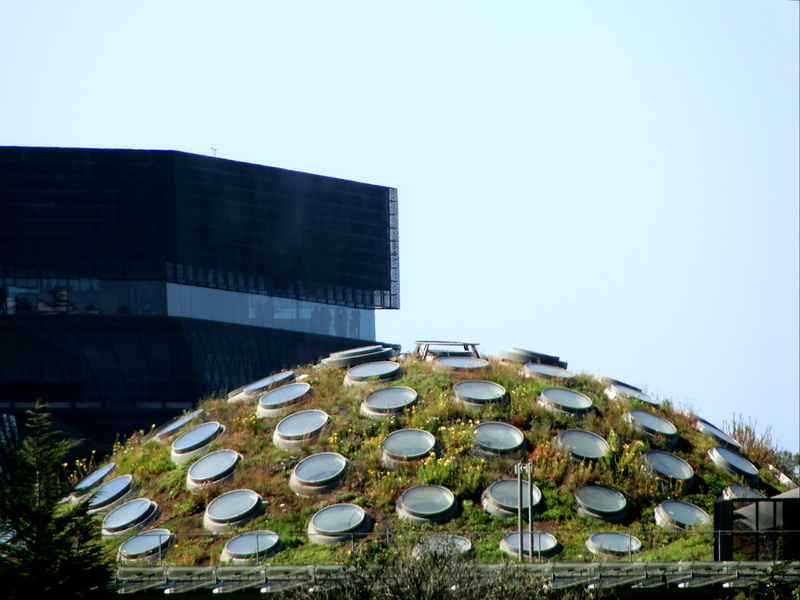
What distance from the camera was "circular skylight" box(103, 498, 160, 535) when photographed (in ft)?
111

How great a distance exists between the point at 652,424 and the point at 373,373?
8.96 metres

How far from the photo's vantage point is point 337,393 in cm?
3894

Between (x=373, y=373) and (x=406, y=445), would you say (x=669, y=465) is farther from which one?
(x=373, y=373)

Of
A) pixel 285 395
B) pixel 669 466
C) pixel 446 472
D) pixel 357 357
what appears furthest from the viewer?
pixel 357 357

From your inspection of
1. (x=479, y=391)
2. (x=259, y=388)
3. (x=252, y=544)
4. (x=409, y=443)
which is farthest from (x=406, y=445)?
(x=259, y=388)

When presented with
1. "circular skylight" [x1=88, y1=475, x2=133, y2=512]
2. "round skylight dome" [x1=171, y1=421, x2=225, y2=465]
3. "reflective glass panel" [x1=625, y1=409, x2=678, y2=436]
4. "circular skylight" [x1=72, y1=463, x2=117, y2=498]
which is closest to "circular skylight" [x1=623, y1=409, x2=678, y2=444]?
"reflective glass panel" [x1=625, y1=409, x2=678, y2=436]

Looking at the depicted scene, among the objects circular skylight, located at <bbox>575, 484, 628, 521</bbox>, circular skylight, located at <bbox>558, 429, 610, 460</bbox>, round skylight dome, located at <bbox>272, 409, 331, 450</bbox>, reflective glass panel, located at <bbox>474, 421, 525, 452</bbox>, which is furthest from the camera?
round skylight dome, located at <bbox>272, 409, 331, 450</bbox>

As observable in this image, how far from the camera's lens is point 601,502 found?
33344mm

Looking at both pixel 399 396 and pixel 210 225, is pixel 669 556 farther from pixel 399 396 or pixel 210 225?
pixel 210 225

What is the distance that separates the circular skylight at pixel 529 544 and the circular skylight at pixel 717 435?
1035cm

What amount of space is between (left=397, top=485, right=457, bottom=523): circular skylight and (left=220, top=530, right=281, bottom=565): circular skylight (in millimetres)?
3451

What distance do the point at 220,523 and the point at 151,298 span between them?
72.0m

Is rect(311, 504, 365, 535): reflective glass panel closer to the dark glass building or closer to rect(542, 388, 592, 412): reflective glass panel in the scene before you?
rect(542, 388, 592, 412): reflective glass panel

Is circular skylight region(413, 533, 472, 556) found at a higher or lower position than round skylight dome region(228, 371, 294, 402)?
lower
